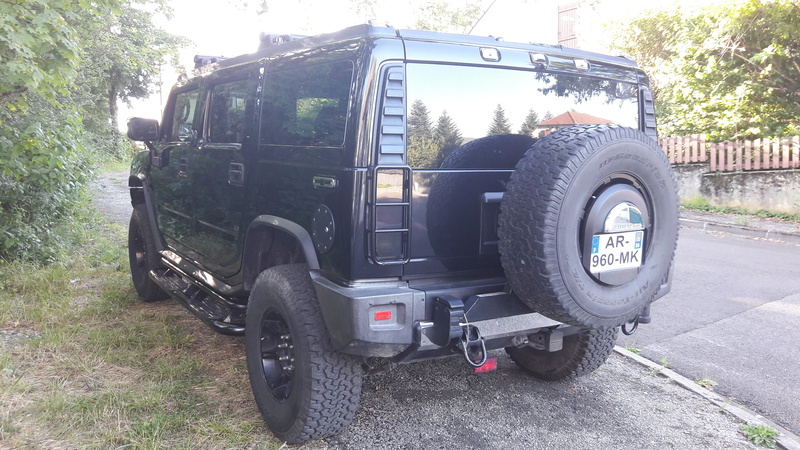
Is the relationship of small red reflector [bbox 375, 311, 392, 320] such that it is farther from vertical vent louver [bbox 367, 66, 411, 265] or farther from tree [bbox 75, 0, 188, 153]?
tree [bbox 75, 0, 188, 153]

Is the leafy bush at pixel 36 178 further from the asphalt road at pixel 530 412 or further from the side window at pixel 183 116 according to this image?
the asphalt road at pixel 530 412

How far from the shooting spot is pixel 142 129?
4.67m

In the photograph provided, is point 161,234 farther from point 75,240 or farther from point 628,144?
point 628,144

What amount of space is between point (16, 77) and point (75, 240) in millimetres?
3311

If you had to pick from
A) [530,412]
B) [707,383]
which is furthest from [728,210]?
[530,412]

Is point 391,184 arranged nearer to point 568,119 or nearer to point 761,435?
point 568,119

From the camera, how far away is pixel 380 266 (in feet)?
8.50

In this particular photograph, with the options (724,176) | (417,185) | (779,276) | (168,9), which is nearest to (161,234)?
(417,185)

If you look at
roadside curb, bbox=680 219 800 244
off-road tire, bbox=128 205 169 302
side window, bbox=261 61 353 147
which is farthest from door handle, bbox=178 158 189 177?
roadside curb, bbox=680 219 800 244

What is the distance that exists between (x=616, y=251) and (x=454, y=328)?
0.81 meters

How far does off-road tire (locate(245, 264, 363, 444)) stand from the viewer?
2.77 metres

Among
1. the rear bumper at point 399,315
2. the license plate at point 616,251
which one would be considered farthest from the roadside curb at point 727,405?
the rear bumper at point 399,315

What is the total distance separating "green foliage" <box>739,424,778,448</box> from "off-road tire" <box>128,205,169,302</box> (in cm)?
439

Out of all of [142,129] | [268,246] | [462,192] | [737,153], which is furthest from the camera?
[737,153]
